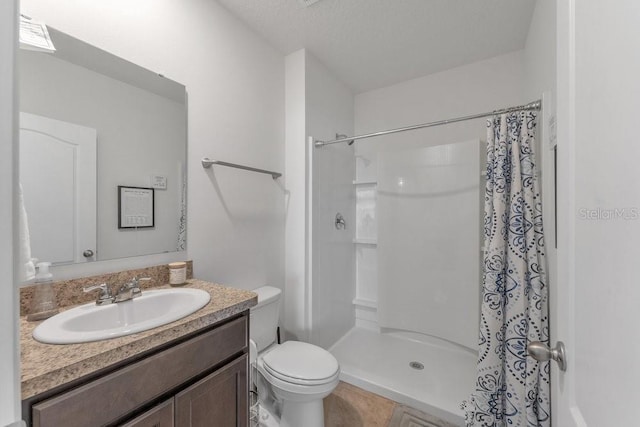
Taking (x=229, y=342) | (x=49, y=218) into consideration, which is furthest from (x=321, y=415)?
(x=49, y=218)

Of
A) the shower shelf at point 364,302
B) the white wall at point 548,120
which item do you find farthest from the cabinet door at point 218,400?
the shower shelf at point 364,302

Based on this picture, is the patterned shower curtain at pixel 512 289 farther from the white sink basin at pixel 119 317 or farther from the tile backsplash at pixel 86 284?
the tile backsplash at pixel 86 284

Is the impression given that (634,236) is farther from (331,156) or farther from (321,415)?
(331,156)

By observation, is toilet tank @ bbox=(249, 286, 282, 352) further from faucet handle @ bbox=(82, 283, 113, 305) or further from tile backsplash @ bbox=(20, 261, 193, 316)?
faucet handle @ bbox=(82, 283, 113, 305)

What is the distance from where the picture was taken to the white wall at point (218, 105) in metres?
1.12

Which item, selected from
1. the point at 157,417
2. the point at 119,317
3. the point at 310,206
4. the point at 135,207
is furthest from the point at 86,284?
the point at 310,206

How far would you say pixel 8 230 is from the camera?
0.32 m

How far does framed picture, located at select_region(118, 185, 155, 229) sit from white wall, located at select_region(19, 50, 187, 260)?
0.9 inches

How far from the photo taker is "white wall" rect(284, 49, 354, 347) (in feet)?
6.43

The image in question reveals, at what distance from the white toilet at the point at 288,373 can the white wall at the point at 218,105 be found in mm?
278

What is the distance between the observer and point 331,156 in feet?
7.37

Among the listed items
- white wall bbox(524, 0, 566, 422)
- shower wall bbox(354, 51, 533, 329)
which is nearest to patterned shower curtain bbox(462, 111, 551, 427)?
white wall bbox(524, 0, 566, 422)

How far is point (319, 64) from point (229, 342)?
211 centimetres

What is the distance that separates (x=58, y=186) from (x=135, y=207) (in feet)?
0.86
